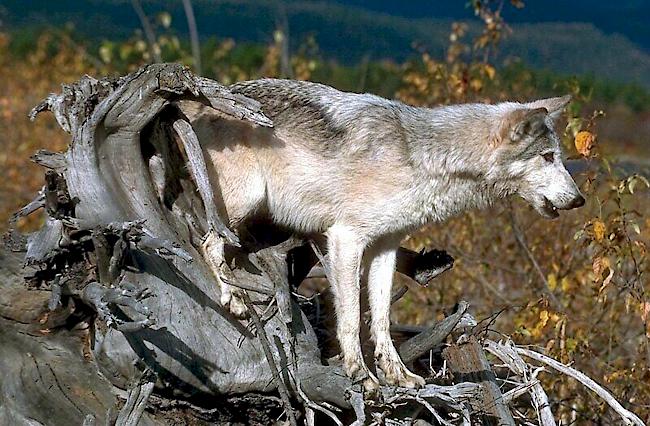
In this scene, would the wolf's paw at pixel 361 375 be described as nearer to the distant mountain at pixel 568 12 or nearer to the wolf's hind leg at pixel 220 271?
the wolf's hind leg at pixel 220 271

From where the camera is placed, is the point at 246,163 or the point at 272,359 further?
the point at 246,163

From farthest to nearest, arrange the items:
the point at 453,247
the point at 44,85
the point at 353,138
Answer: the point at 44,85 → the point at 453,247 → the point at 353,138

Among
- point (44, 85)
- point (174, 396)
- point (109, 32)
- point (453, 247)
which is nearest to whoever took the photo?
point (174, 396)

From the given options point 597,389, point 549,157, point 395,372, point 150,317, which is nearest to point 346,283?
point 395,372

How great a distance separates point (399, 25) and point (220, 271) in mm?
12762

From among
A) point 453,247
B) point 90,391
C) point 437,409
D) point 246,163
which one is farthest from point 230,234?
point 453,247

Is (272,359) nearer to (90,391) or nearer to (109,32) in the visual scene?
(90,391)

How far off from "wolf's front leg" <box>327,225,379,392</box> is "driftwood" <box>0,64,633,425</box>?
166 mm

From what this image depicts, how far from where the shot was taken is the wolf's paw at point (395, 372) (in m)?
4.61

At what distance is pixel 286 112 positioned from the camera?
4930mm


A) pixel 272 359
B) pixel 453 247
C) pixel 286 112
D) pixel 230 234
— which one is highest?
pixel 286 112

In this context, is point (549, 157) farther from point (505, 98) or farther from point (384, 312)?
point (505, 98)

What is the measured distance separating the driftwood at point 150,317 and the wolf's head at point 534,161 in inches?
29.0

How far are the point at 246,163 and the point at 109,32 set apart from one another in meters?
19.9
